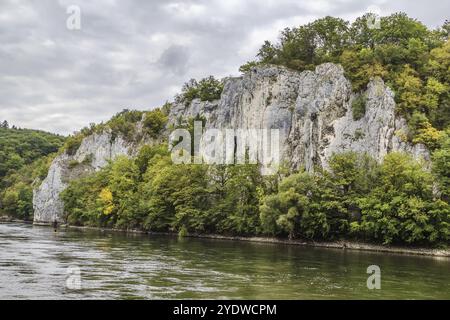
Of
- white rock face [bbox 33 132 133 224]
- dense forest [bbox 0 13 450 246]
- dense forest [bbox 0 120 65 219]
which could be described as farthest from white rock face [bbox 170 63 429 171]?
dense forest [bbox 0 120 65 219]

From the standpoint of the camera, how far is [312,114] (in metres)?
84.1

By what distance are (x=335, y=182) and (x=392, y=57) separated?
27.7m

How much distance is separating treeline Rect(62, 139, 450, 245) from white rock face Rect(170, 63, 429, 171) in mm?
7725

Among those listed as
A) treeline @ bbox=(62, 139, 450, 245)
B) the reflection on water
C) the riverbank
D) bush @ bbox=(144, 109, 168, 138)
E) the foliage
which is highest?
the foliage

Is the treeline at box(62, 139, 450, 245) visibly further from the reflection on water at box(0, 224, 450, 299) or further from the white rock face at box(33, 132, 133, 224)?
the white rock face at box(33, 132, 133, 224)

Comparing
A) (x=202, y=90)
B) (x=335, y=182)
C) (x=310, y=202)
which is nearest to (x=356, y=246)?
(x=310, y=202)

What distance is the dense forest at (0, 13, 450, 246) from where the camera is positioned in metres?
60.7

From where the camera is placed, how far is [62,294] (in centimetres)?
2348

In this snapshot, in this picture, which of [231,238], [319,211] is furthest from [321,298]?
[231,238]

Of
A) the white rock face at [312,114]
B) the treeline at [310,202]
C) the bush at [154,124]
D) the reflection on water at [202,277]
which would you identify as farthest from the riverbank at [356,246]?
the bush at [154,124]

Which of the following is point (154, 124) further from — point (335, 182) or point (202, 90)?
point (335, 182)

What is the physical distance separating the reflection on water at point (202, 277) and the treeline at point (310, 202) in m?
16.3

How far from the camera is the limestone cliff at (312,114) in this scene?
75.4 meters

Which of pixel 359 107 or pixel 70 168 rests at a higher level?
pixel 359 107
